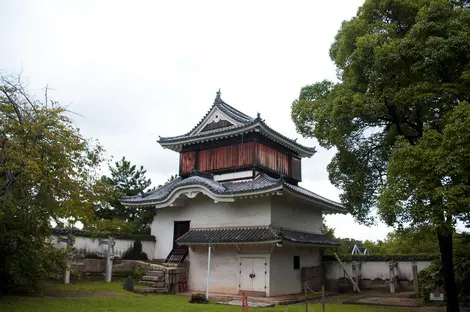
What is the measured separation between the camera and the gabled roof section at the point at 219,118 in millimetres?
22781

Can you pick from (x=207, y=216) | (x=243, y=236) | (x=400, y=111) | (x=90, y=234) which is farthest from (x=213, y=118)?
(x=400, y=111)

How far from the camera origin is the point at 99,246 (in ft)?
68.5

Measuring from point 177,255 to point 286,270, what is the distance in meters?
5.86

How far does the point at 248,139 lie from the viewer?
70.1 ft

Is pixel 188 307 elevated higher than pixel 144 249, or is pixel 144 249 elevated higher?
pixel 144 249

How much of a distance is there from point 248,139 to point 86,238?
32.9ft

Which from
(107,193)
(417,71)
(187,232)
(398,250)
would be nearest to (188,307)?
(107,193)

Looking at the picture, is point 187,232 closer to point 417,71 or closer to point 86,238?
point 86,238

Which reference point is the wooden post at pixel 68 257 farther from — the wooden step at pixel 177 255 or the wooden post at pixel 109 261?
the wooden step at pixel 177 255

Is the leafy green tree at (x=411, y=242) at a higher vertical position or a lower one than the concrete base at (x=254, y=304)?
higher

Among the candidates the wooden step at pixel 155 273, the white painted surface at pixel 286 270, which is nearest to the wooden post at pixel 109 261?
the wooden step at pixel 155 273

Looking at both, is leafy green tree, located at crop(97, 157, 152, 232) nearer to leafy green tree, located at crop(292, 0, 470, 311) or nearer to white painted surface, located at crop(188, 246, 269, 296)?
white painted surface, located at crop(188, 246, 269, 296)

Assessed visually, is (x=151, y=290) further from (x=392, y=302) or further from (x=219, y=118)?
(x=219, y=118)

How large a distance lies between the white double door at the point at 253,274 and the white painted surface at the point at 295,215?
1.97m
